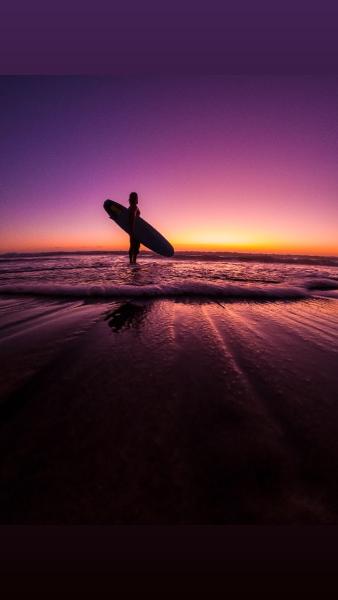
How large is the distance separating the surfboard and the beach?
8520 millimetres

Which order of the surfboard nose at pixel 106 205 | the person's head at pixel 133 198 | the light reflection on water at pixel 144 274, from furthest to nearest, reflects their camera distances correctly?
1. the surfboard nose at pixel 106 205
2. the person's head at pixel 133 198
3. the light reflection on water at pixel 144 274

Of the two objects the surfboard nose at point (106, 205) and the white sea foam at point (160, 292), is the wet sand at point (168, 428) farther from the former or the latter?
the surfboard nose at point (106, 205)

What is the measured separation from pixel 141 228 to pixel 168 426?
994 cm

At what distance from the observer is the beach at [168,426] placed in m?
0.73

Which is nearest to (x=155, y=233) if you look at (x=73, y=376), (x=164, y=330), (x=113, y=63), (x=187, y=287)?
(x=187, y=287)

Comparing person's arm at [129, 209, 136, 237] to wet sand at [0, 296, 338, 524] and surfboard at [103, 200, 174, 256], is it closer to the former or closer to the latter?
surfboard at [103, 200, 174, 256]

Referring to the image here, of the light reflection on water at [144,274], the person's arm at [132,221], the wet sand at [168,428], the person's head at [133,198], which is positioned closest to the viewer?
the wet sand at [168,428]

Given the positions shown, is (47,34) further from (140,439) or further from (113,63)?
(140,439)

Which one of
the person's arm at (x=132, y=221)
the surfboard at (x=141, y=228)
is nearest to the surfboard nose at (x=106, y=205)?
the surfboard at (x=141, y=228)

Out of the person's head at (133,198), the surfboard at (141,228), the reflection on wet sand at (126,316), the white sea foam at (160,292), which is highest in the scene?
the person's head at (133,198)

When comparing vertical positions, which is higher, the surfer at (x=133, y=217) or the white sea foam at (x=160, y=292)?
the surfer at (x=133, y=217)

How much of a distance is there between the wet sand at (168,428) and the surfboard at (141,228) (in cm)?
860

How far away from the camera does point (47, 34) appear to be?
239cm

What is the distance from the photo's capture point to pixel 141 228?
1025 cm
